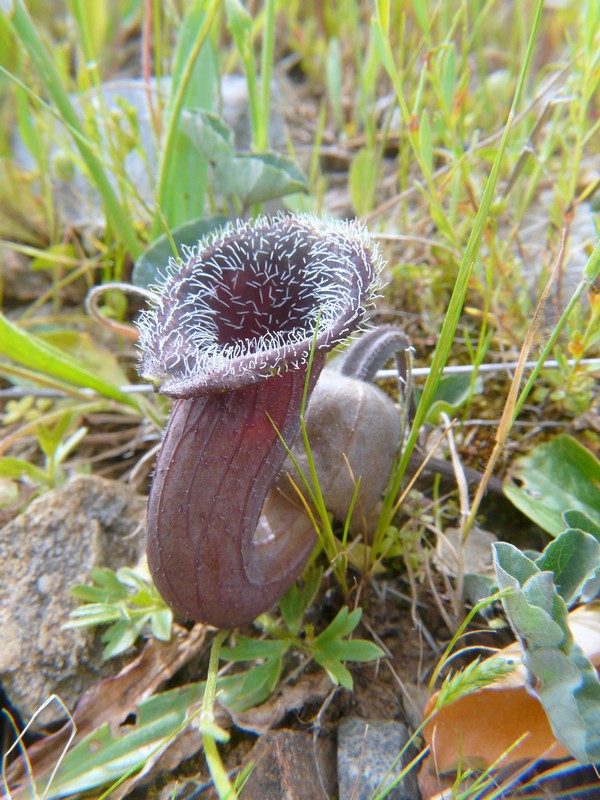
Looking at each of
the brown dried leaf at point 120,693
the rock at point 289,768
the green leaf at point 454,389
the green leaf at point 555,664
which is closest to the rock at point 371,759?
the rock at point 289,768

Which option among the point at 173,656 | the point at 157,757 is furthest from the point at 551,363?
the point at 157,757

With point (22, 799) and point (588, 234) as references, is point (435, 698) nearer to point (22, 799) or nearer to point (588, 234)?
point (22, 799)

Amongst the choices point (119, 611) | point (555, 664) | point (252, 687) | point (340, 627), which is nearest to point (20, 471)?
point (119, 611)

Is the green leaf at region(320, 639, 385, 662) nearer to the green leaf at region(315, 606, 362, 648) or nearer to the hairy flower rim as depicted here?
the green leaf at region(315, 606, 362, 648)

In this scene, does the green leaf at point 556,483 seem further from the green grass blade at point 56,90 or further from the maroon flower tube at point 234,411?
the green grass blade at point 56,90

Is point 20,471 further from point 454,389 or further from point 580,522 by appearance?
point 580,522

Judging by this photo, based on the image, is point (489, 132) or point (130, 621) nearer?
point (130, 621)
